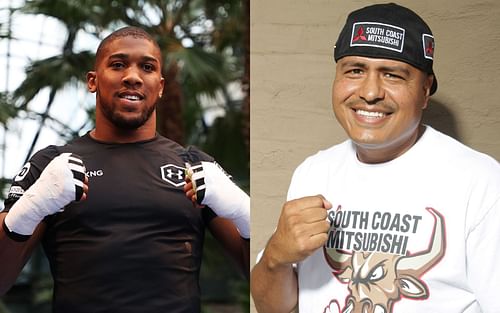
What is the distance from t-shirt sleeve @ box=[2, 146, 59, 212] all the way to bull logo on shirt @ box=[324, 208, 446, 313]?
106 centimetres

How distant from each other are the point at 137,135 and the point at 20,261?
44cm

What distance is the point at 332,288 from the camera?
1543 mm

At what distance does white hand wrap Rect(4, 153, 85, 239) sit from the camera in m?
2.14

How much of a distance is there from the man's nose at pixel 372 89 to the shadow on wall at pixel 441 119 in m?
0.28

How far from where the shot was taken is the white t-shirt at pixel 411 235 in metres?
1.42

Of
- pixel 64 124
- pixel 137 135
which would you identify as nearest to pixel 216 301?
pixel 64 124

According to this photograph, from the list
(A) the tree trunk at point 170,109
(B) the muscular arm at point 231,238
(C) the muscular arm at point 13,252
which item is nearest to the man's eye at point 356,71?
(B) the muscular arm at point 231,238

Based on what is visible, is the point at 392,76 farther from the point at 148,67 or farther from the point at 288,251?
the point at 148,67

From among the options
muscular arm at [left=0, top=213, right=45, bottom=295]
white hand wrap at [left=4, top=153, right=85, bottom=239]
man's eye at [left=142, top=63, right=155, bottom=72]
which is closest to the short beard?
man's eye at [left=142, top=63, right=155, bottom=72]

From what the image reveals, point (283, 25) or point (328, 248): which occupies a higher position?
point (283, 25)

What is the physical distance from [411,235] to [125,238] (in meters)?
0.99

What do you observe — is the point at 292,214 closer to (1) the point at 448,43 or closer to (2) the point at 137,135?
(1) the point at 448,43

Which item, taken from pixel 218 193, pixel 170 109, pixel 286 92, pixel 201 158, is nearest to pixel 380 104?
pixel 286 92

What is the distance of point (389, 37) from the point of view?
146 centimetres
